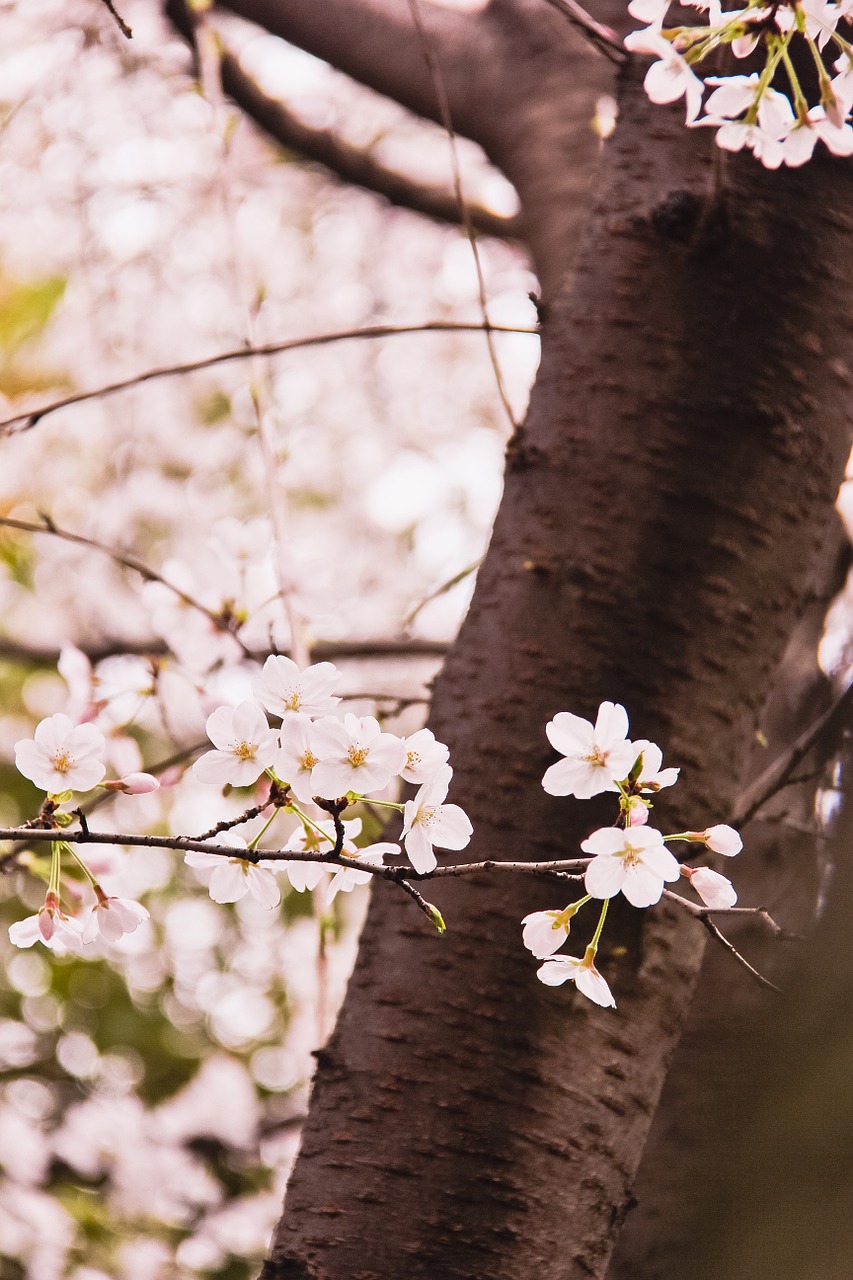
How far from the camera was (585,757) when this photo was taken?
609mm

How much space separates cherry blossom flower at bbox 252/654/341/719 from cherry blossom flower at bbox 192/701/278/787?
0.04ft

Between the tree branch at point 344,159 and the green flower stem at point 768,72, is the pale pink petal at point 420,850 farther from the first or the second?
the tree branch at point 344,159

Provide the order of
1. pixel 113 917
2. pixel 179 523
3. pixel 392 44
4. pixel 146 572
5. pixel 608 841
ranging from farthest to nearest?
1. pixel 179 523
2. pixel 392 44
3. pixel 146 572
4. pixel 113 917
5. pixel 608 841

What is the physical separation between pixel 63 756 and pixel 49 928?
0.46ft

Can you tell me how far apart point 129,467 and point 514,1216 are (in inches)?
118

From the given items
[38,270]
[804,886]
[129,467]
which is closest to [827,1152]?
[804,886]

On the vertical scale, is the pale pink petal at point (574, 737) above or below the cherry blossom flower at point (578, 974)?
above

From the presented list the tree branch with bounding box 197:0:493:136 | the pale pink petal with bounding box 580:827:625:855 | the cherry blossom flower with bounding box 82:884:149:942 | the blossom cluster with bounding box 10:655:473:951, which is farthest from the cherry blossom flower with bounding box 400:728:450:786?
the tree branch with bounding box 197:0:493:136

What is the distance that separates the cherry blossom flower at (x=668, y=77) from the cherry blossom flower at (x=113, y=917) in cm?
77

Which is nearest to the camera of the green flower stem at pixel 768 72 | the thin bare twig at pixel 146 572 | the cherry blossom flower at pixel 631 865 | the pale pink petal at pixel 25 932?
the cherry blossom flower at pixel 631 865

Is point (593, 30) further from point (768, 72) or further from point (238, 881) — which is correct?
point (238, 881)

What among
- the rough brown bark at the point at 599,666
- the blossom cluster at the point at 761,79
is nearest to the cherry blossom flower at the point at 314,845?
the rough brown bark at the point at 599,666

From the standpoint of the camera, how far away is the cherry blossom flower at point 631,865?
54cm

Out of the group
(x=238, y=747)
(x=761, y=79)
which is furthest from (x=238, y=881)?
(x=761, y=79)
